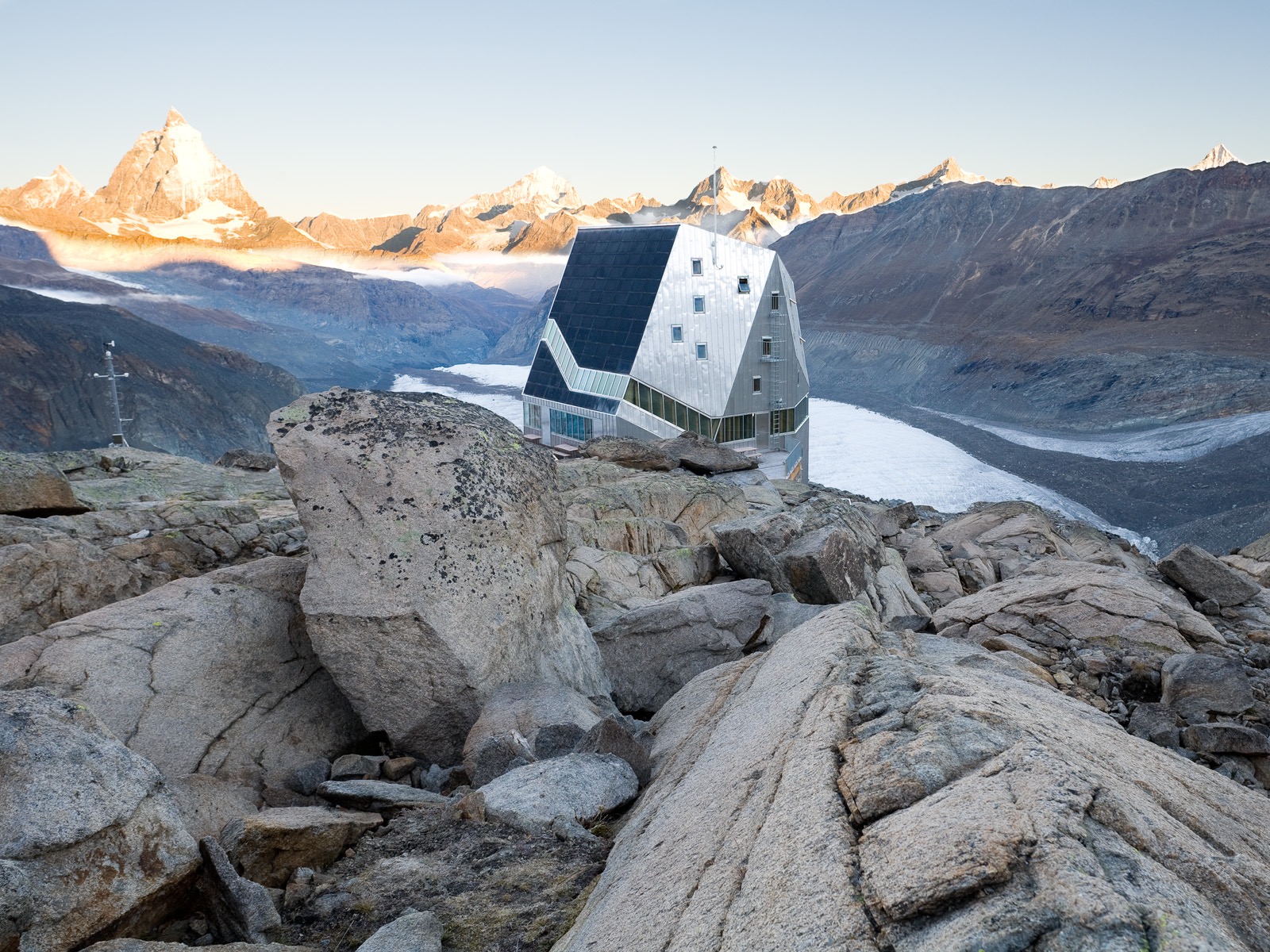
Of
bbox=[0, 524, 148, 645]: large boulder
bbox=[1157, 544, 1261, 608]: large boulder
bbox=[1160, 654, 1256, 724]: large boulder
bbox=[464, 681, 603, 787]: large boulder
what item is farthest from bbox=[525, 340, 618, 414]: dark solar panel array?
bbox=[464, 681, 603, 787]: large boulder

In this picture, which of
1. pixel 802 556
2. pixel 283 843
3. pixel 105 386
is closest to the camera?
pixel 283 843

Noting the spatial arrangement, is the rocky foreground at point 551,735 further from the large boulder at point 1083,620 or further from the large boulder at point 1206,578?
the large boulder at point 1206,578

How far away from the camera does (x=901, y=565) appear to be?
48.4ft

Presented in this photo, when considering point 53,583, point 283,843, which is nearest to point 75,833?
point 283,843

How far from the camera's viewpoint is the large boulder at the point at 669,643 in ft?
27.0

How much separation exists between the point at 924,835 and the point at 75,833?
145 inches

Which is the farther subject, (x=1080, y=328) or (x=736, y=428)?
(x=1080, y=328)

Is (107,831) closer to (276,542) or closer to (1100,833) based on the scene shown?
(1100,833)

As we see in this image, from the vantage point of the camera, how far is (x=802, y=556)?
1062 cm

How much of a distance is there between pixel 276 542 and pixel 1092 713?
897 centimetres

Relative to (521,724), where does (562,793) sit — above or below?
above

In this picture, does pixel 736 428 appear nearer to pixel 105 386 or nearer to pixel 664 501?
pixel 664 501

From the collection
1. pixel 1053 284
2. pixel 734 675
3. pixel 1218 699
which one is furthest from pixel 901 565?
pixel 1053 284

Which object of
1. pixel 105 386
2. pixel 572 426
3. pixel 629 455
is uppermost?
pixel 629 455
